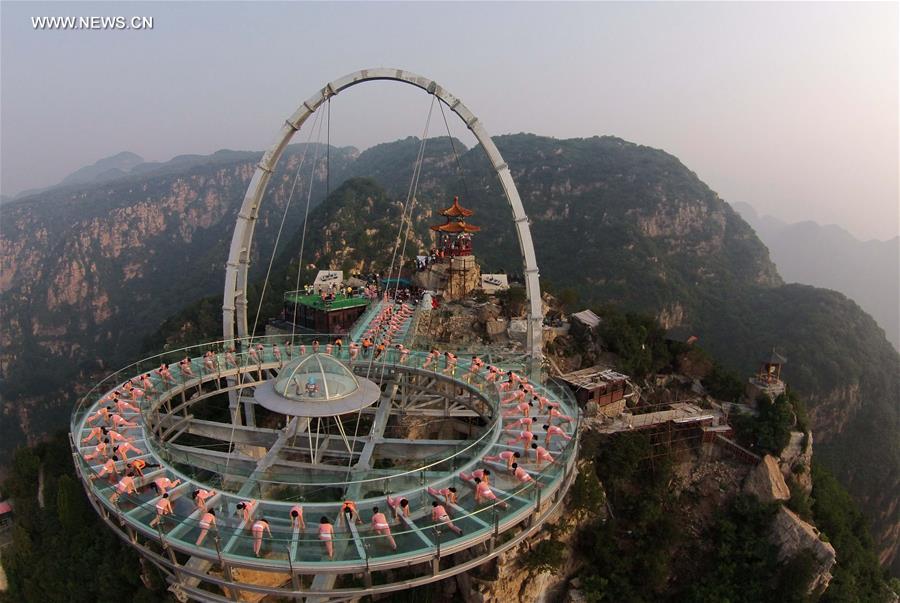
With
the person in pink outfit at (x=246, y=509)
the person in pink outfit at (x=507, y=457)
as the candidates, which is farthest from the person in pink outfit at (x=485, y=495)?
the person in pink outfit at (x=246, y=509)

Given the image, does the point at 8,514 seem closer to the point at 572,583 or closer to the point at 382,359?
the point at 382,359

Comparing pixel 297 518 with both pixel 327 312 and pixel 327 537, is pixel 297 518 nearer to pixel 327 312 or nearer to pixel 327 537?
pixel 327 537

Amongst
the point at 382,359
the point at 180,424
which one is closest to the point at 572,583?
the point at 382,359

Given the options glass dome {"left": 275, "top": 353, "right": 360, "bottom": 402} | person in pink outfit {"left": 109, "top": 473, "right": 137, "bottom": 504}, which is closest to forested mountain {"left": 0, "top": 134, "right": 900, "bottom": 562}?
glass dome {"left": 275, "top": 353, "right": 360, "bottom": 402}

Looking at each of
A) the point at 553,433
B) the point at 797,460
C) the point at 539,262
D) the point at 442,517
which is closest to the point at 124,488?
the point at 442,517

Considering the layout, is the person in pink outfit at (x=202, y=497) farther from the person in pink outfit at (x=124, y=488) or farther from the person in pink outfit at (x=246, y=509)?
the person in pink outfit at (x=124, y=488)

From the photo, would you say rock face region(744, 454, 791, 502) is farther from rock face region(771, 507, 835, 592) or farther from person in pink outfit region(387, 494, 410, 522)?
person in pink outfit region(387, 494, 410, 522)
